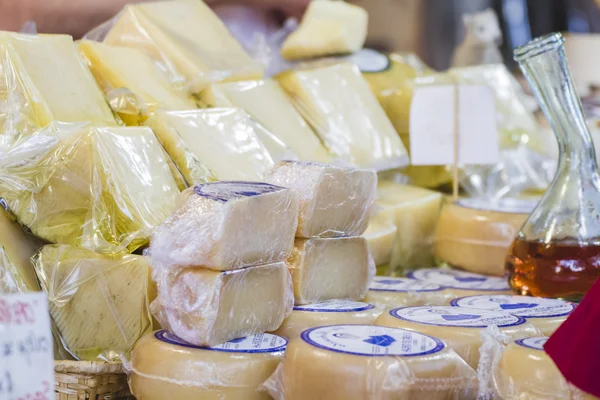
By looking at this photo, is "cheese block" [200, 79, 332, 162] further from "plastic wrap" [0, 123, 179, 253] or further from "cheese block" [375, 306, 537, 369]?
"cheese block" [375, 306, 537, 369]

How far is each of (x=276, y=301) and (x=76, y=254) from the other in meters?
0.45

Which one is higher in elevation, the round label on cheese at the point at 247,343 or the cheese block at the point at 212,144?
the cheese block at the point at 212,144

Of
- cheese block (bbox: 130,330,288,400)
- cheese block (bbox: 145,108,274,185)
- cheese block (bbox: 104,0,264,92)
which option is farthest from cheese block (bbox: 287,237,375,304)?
cheese block (bbox: 104,0,264,92)

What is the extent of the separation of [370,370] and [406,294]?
66 cm

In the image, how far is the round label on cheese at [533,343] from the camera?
129 centimetres

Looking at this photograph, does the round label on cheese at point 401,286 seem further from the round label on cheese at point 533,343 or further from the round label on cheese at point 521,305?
the round label on cheese at point 533,343

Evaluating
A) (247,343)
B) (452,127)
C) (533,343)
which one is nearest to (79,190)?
(247,343)

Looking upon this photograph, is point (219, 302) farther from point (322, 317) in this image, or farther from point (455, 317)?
point (455, 317)

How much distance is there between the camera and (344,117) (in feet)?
8.28

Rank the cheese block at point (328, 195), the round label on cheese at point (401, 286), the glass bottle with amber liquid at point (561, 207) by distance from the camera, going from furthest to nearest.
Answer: the round label on cheese at point (401, 286), the glass bottle with amber liquid at point (561, 207), the cheese block at point (328, 195)

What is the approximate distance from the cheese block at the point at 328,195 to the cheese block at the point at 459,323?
0.23 m

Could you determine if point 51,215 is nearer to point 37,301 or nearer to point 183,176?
point 183,176

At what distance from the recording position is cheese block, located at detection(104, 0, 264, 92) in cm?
224

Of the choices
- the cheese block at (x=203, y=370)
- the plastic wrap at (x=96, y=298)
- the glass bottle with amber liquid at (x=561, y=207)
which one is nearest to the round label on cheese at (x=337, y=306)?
the cheese block at (x=203, y=370)
